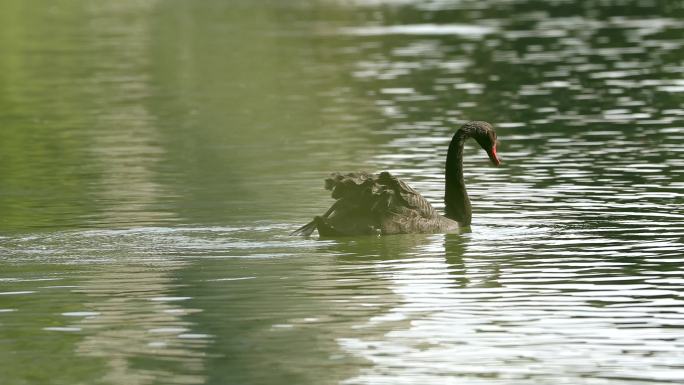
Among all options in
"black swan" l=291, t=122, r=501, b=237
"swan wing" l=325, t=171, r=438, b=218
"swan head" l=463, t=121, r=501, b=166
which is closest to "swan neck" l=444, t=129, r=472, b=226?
"swan head" l=463, t=121, r=501, b=166

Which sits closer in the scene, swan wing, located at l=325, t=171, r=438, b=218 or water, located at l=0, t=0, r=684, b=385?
water, located at l=0, t=0, r=684, b=385

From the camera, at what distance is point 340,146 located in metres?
26.6

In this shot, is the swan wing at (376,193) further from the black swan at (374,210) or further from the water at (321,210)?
the water at (321,210)

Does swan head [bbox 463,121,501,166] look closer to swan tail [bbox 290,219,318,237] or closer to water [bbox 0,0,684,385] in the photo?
water [bbox 0,0,684,385]

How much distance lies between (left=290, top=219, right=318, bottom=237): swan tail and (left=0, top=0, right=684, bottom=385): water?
0.11m

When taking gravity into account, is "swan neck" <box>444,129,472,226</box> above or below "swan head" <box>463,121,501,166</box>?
below

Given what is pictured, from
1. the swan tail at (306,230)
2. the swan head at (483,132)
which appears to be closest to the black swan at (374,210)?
the swan tail at (306,230)

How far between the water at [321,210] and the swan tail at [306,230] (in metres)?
0.11

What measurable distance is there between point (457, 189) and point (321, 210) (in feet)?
6.53

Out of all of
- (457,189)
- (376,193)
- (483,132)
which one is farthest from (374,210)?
(483,132)

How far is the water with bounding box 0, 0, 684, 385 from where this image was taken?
1263 centimetres

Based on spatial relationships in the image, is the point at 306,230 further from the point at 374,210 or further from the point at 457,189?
the point at 457,189

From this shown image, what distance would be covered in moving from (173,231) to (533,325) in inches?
231

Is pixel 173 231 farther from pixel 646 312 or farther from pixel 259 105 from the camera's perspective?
pixel 259 105
